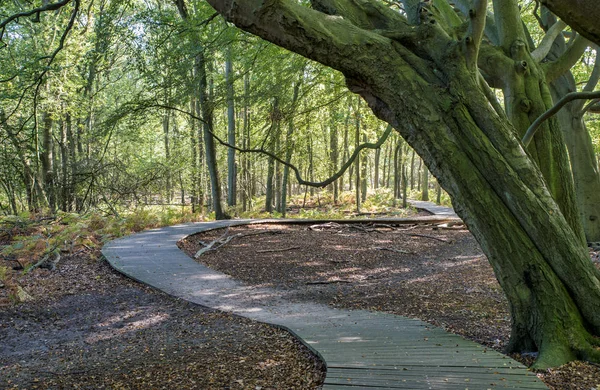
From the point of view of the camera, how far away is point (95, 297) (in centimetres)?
704

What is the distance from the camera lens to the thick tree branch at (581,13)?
1571mm

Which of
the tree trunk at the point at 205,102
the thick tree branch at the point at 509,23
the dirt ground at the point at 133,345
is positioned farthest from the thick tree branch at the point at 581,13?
the tree trunk at the point at 205,102

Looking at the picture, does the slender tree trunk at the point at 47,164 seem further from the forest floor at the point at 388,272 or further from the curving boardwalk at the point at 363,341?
the curving boardwalk at the point at 363,341

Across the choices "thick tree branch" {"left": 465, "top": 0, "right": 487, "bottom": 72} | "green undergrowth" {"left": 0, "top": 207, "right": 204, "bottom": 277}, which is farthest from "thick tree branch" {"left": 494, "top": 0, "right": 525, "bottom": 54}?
"green undergrowth" {"left": 0, "top": 207, "right": 204, "bottom": 277}

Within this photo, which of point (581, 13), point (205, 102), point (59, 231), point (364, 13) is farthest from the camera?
point (205, 102)

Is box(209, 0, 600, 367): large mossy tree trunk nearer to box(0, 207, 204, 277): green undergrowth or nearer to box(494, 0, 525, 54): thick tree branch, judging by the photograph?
box(494, 0, 525, 54): thick tree branch

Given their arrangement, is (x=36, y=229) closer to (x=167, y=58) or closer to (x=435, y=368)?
(x=167, y=58)

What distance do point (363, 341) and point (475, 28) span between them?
9.83 feet

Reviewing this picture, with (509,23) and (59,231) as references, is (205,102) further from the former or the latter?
(509,23)

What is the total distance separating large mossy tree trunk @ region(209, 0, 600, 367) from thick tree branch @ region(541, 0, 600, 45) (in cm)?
226

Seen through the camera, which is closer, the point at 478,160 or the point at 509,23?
the point at 478,160

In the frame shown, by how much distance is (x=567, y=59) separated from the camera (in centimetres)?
628

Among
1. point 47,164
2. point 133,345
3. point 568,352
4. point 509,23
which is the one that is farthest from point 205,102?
point 568,352

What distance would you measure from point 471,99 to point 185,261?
6.74 metres
